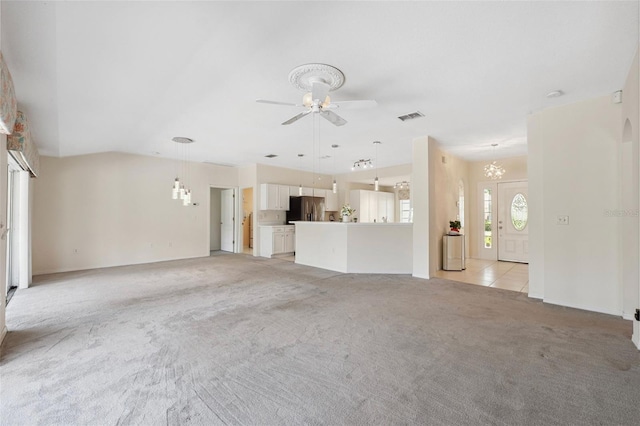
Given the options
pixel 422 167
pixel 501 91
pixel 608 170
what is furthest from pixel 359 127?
pixel 608 170

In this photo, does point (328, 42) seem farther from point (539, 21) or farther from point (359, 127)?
point (359, 127)

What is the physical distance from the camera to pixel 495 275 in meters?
5.62

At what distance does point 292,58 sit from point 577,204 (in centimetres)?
403

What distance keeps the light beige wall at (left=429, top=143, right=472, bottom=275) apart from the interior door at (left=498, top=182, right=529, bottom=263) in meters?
1.13

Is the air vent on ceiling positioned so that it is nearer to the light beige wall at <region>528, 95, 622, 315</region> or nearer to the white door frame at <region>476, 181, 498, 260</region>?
the light beige wall at <region>528, 95, 622, 315</region>

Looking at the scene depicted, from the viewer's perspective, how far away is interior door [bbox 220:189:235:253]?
8.94 meters

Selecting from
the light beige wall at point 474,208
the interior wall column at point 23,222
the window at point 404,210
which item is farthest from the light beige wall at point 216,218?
the light beige wall at point 474,208

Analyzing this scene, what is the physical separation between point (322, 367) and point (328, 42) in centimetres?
271

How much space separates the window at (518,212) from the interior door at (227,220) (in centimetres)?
793

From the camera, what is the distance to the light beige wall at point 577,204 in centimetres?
347

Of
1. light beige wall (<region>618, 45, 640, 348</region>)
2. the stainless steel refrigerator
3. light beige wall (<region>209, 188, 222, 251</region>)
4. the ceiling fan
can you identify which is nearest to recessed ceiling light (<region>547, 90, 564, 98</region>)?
light beige wall (<region>618, 45, 640, 348</region>)

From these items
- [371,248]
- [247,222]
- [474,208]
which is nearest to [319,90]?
[371,248]

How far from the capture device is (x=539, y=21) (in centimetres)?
216

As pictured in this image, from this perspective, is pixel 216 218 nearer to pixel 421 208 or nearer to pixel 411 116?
pixel 421 208
